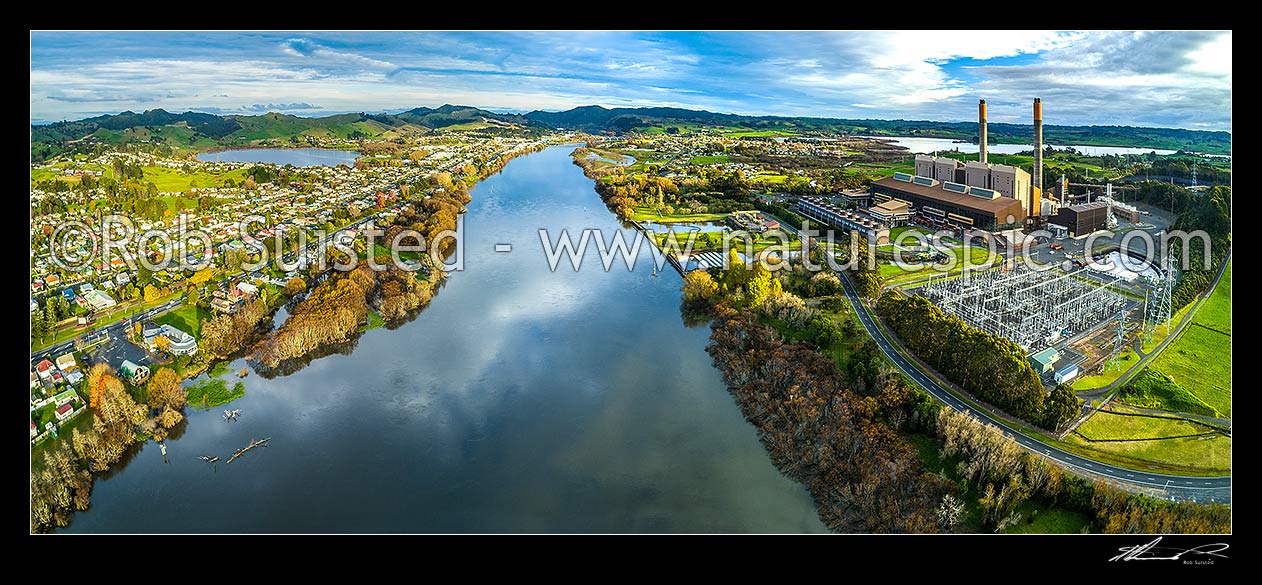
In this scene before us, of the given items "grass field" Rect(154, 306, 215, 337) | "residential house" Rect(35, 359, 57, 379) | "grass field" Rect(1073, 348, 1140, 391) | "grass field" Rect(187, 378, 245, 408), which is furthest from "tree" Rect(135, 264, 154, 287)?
"grass field" Rect(1073, 348, 1140, 391)

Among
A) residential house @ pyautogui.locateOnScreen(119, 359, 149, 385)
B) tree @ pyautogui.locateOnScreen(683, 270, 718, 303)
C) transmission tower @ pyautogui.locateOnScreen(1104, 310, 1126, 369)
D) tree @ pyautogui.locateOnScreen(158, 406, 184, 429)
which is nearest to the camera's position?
tree @ pyautogui.locateOnScreen(158, 406, 184, 429)

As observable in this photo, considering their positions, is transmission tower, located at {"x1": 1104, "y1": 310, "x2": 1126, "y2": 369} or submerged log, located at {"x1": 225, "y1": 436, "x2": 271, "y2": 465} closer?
submerged log, located at {"x1": 225, "y1": 436, "x2": 271, "y2": 465}

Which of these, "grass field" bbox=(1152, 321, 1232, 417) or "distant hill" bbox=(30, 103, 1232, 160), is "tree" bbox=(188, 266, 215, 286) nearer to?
"distant hill" bbox=(30, 103, 1232, 160)

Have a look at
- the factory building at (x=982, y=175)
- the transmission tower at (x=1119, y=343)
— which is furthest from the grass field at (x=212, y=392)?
the factory building at (x=982, y=175)

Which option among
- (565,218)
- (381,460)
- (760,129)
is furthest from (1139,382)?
(760,129)

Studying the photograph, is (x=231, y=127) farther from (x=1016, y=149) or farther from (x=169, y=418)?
(x=1016, y=149)

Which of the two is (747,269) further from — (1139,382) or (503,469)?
(503,469)

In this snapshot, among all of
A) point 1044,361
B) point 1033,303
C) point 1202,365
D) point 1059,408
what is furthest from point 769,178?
point 1059,408
